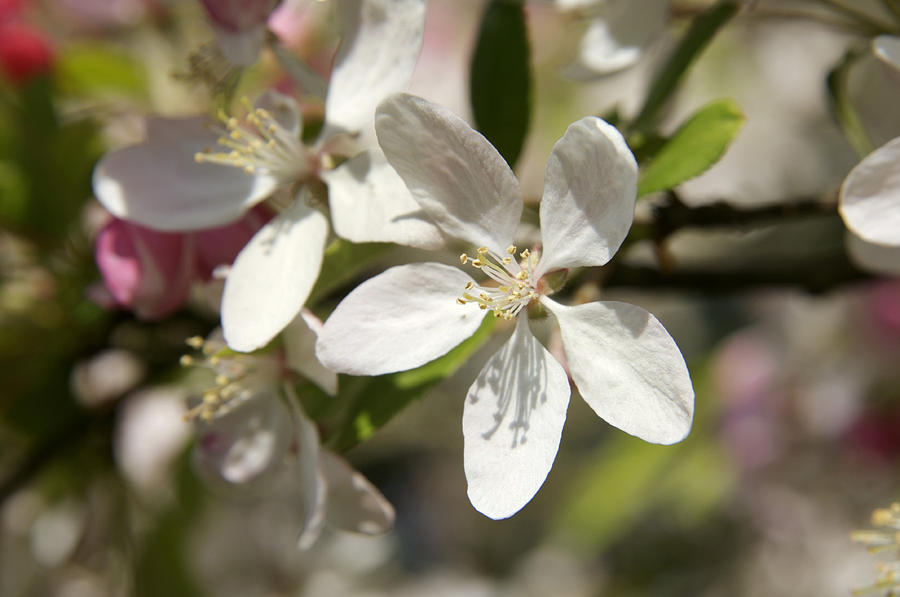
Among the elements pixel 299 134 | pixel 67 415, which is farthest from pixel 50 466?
pixel 299 134

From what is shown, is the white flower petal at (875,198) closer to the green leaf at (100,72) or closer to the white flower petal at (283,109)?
the white flower petal at (283,109)

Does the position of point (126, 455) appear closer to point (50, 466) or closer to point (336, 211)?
point (50, 466)

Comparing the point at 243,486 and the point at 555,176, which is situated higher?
the point at 555,176

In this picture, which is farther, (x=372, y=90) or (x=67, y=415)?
(x=67, y=415)

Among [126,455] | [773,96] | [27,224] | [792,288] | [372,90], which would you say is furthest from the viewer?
[773,96]

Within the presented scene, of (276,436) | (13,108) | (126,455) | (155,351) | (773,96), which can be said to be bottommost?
(773,96)

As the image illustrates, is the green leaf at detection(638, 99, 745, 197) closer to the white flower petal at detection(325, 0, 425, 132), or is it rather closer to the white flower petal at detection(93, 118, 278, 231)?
the white flower petal at detection(325, 0, 425, 132)

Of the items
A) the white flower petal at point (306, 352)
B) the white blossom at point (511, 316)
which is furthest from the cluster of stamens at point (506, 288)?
the white flower petal at point (306, 352)
